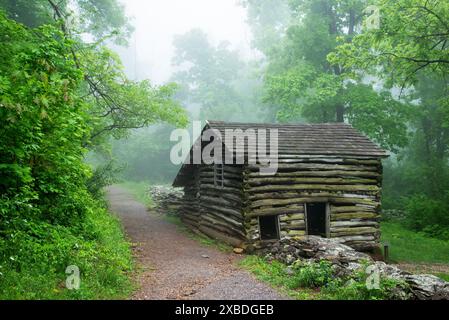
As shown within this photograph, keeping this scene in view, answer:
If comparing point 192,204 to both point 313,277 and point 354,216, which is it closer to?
point 354,216

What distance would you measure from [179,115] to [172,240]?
24.2 feet

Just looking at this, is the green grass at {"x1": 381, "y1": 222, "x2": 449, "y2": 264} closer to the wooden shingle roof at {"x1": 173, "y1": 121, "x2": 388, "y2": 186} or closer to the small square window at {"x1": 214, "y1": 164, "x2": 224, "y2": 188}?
the wooden shingle roof at {"x1": 173, "y1": 121, "x2": 388, "y2": 186}

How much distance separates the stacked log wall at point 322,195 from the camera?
41.0ft

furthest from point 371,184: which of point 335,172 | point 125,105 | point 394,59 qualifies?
point 125,105

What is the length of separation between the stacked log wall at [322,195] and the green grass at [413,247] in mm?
1625

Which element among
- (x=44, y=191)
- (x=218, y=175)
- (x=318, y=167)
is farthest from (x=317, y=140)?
(x=44, y=191)

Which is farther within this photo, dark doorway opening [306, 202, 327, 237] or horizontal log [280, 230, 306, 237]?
dark doorway opening [306, 202, 327, 237]

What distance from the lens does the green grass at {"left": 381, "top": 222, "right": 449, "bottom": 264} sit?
13984 mm

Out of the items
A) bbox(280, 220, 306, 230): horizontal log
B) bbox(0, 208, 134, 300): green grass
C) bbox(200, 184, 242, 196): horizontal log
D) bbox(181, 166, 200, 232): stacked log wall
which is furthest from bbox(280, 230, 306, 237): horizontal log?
bbox(0, 208, 134, 300): green grass

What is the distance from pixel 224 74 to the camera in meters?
51.9

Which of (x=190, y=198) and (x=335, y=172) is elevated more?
(x=335, y=172)

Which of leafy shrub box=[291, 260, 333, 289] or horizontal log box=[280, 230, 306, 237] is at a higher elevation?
horizontal log box=[280, 230, 306, 237]

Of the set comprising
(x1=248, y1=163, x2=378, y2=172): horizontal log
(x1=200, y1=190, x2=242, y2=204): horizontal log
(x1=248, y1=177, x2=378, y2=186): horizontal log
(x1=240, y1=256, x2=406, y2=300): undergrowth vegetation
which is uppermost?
(x1=248, y1=163, x2=378, y2=172): horizontal log
